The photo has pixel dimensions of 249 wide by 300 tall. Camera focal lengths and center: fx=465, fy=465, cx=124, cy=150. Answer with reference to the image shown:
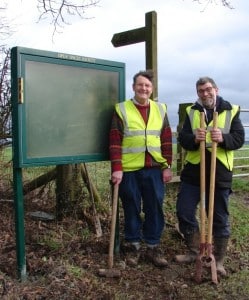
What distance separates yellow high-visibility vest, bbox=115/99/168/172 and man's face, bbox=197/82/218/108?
0.50 metres

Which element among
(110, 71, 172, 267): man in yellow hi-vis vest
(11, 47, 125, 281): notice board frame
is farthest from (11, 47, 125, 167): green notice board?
(110, 71, 172, 267): man in yellow hi-vis vest

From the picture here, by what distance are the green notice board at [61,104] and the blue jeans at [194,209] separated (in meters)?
0.93

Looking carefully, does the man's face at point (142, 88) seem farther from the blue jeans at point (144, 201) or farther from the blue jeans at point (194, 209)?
the blue jeans at point (194, 209)

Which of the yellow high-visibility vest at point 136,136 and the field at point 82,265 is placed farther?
the yellow high-visibility vest at point 136,136

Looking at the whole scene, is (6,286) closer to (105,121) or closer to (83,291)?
(83,291)

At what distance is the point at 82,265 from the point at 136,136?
1.38 meters

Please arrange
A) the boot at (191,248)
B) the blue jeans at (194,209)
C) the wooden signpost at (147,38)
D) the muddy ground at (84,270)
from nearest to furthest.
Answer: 1. the muddy ground at (84,270)
2. the blue jeans at (194,209)
3. the boot at (191,248)
4. the wooden signpost at (147,38)

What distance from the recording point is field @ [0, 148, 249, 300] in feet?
13.1

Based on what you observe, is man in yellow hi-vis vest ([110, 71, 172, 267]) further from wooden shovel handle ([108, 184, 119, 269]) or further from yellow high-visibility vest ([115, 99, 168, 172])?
wooden shovel handle ([108, 184, 119, 269])

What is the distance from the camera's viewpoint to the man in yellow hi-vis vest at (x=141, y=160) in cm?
466

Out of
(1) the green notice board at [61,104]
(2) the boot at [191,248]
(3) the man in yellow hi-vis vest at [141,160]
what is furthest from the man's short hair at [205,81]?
(2) the boot at [191,248]

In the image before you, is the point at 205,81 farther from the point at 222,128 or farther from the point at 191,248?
the point at 191,248

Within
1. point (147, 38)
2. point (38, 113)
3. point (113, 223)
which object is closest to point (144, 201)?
point (113, 223)

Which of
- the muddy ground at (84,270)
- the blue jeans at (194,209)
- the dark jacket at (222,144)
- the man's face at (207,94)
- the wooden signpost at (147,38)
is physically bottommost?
the muddy ground at (84,270)
